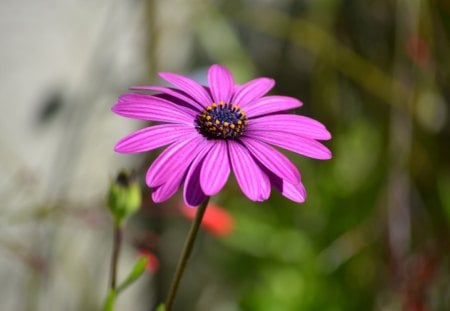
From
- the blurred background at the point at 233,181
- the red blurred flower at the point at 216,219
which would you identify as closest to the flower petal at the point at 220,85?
the blurred background at the point at 233,181

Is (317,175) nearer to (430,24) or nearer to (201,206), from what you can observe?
(430,24)

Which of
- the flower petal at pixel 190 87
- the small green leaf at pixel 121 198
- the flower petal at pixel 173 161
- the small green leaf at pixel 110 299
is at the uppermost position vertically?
the flower petal at pixel 190 87

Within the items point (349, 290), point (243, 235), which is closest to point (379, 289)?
point (349, 290)

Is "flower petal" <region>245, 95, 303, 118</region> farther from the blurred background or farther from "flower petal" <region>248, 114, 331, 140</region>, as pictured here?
the blurred background

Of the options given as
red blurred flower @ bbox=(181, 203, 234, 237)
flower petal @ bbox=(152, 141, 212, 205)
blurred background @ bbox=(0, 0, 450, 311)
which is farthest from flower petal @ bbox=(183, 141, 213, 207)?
red blurred flower @ bbox=(181, 203, 234, 237)

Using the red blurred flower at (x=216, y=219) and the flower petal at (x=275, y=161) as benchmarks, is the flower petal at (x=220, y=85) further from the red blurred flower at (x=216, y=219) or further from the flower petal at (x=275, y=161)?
the red blurred flower at (x=216, y=219)

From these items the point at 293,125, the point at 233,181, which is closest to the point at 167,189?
the point at 293,125
